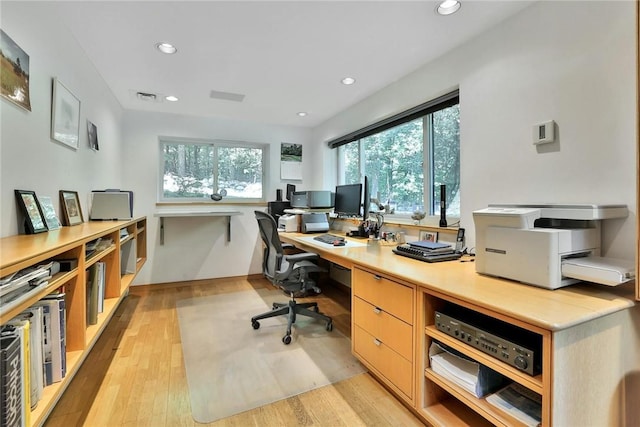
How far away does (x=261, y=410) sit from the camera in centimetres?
154

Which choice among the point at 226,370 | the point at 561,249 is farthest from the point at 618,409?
the point at 226,370

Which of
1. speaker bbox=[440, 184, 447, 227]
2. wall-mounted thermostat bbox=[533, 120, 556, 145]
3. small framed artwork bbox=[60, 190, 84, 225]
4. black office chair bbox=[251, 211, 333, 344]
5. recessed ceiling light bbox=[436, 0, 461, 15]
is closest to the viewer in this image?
wall-mounted thermostat bbox=[533, 120, 556, 145]

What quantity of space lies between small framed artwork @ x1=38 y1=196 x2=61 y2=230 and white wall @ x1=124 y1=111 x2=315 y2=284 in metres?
2.00

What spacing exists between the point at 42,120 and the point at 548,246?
8.66ft

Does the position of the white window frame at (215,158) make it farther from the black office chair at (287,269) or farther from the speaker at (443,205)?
the speaker at (443,205)

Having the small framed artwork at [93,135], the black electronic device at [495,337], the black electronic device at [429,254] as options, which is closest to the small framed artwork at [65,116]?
the small framed artwork at [93,135]

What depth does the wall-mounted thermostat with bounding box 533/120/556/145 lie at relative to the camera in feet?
5.20

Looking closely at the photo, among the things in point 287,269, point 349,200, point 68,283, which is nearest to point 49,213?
point 68,283

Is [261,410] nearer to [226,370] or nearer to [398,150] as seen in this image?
[226,370]

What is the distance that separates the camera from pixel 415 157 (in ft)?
9.20

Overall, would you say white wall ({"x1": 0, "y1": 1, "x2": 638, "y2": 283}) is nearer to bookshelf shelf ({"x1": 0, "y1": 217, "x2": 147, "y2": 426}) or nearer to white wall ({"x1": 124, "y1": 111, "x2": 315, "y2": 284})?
bookshelf shelf ({"x1": 0, "y1": 217, "x2": 147, "y2": 426})

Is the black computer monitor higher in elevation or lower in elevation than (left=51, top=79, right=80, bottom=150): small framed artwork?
lower

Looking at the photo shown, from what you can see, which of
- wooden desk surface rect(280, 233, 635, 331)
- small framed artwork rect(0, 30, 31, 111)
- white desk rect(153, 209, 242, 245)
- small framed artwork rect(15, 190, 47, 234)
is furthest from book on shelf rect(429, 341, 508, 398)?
white desk rect(153, 209, 242, 245)

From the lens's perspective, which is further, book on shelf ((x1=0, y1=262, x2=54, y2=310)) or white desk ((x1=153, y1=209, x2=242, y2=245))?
white desk ((x1=153, y1=209, x2=242, y2=245))
